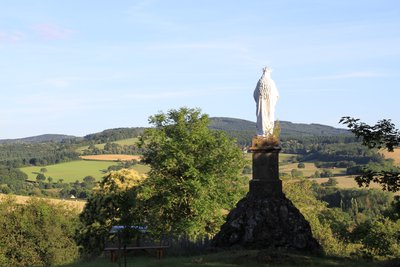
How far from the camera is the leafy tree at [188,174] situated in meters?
29.6

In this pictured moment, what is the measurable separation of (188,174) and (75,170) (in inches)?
4440

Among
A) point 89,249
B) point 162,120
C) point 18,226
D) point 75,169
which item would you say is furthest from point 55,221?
point 75,169

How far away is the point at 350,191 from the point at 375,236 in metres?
52.9

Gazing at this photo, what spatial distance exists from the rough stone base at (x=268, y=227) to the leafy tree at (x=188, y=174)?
28.5 feet

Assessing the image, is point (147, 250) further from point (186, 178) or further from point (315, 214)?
point (315, 214)

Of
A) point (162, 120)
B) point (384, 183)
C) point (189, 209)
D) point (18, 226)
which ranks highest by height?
point (162, 120)

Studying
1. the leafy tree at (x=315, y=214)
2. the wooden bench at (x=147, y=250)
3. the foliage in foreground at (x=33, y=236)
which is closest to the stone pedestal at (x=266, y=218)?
the wooden bench at (x=147, y=250)

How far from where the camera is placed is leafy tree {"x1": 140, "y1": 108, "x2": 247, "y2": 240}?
97.0ft

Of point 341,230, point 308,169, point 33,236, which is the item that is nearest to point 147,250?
point 341,230

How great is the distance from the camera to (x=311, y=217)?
4234cm

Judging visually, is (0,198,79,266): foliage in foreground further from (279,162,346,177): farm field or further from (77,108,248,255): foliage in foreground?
(279,162,346,177): farm field

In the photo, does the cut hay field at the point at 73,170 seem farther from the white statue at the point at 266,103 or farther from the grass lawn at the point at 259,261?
the grass lawn at the point at 259,261

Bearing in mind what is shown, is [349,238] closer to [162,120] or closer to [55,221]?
[162,120]

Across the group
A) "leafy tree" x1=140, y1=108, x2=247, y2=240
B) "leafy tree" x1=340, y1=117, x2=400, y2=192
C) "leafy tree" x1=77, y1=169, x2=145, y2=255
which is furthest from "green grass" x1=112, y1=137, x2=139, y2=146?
"leafy tree" x1=340, y1=117, x2=400, y2=192
